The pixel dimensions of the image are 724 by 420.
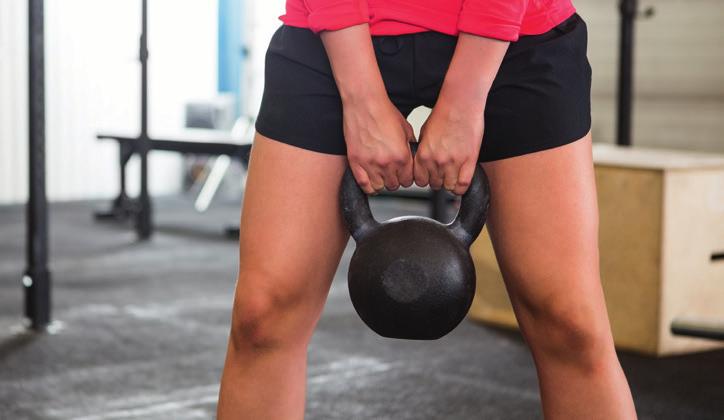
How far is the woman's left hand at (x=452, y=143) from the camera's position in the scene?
99 cm

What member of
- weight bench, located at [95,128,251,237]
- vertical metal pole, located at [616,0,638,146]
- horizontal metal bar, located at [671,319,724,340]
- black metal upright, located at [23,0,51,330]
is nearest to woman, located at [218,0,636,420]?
horizontal metal bar, located at [671,319,724,340]

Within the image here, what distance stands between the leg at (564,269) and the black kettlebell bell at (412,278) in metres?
0.07

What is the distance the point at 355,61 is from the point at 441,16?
0.33ft

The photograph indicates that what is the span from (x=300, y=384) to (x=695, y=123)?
376cm

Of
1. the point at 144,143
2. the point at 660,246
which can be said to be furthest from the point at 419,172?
the point at 144,143

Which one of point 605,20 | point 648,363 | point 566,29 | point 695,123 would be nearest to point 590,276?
point 566,29

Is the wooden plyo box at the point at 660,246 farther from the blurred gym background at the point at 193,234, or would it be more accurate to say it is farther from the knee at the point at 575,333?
the knee at the point at 575,333

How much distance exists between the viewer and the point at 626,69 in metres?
3.61

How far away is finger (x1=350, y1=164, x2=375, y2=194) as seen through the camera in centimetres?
102

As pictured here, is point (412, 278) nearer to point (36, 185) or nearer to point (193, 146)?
point (36, 185)

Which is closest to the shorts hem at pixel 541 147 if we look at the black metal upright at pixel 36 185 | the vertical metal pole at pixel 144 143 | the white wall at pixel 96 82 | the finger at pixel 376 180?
the finger at pixel 376 180

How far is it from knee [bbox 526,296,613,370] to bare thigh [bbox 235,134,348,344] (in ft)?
0.79

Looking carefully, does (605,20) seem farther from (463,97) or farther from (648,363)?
(463,97)

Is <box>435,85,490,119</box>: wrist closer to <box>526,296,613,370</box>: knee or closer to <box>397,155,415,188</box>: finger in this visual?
<box>397,155,415,188</box>: finger
